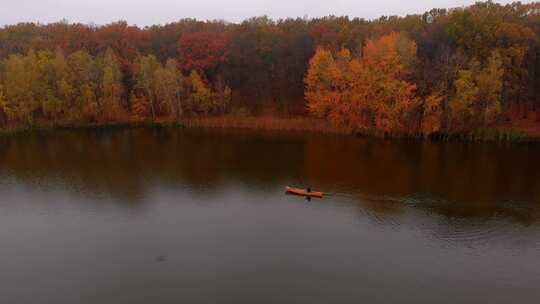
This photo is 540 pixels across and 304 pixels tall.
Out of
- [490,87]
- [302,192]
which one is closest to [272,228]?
[302,192]

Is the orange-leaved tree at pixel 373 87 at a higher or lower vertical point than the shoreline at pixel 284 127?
higher

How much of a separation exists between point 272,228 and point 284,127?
29.4 m

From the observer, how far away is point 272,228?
74.2 feet

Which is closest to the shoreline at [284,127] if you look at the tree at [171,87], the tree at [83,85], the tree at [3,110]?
the tree at [83,85]

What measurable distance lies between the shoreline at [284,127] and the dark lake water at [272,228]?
3.73m

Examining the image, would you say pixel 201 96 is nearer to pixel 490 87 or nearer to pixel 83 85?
pixel 83 85

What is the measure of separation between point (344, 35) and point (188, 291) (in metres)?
45.0

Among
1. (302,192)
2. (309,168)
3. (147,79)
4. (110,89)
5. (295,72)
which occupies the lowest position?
(302,192)

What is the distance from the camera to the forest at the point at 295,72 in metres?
42.3

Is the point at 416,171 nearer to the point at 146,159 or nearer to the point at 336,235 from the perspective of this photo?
the point at 336,235

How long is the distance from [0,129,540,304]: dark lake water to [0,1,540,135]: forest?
24.4ft

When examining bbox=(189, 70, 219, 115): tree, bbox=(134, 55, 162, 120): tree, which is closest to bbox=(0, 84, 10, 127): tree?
bbox=(134, 55, 162, 120): tree

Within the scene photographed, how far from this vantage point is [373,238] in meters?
21.3

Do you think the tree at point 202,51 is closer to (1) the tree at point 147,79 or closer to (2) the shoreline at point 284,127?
(1) the tree at point 147,79
